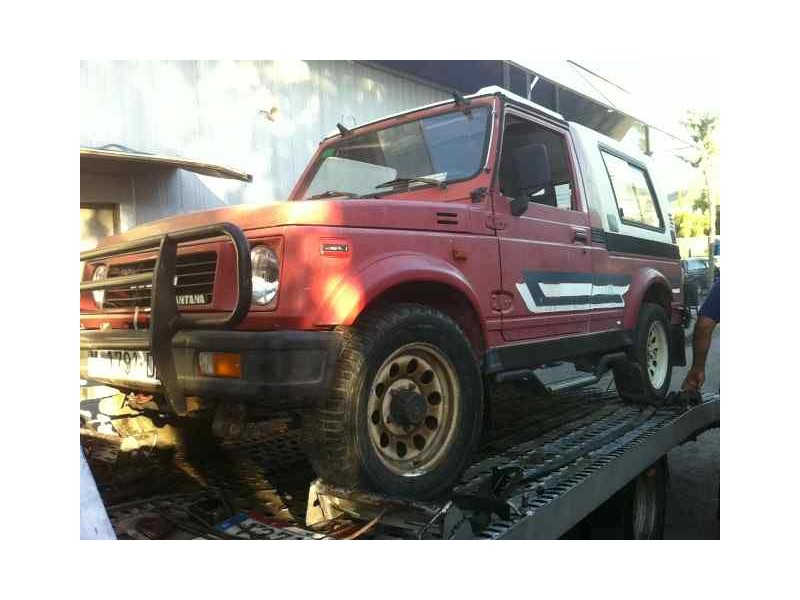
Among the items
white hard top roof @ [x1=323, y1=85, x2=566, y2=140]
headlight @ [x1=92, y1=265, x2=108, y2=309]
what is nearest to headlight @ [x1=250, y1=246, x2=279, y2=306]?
headlight @ [x1=92, y1=265, x2=108, y2=309]

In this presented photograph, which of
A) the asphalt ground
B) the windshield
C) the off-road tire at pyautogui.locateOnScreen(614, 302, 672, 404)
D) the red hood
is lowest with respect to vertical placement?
the asphalt ground

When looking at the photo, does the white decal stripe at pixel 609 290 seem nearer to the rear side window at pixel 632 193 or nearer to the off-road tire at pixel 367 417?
the rear side window at pixel 632 193

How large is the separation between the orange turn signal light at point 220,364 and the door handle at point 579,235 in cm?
211

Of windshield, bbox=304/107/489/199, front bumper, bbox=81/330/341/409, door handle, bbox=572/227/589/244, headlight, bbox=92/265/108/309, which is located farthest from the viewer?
door handle, bbox=572/227/589/244

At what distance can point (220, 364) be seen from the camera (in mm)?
1952

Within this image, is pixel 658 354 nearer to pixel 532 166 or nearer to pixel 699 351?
pixel 699 351

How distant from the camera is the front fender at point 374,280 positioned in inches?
79.7

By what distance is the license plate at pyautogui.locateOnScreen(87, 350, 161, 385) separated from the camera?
2.10m

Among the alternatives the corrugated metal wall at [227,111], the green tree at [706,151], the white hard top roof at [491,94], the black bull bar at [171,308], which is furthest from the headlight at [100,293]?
the green tree at [706,151]

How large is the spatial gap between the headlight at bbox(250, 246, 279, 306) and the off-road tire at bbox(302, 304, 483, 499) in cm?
29

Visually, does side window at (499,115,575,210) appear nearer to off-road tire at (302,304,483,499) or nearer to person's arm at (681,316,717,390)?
off-road tire at (302,304,483,499)

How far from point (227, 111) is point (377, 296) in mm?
2380

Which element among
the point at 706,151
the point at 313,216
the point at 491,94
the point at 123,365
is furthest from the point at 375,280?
the point at 706,151
